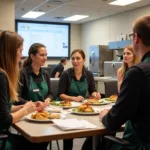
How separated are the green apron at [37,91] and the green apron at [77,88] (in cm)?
36

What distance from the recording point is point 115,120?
1.58 m

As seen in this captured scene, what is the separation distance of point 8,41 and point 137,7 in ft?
20.4

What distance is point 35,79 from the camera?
293 cm

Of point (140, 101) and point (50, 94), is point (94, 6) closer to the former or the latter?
point (50, 94)

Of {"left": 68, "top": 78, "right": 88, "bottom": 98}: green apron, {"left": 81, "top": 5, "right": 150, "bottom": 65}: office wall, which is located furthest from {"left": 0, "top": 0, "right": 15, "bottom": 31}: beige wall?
{"left": 68, "top": 78, "right": 88, "bottom": 98}: green apron

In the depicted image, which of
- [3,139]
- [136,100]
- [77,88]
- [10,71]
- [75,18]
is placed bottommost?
[3,139]

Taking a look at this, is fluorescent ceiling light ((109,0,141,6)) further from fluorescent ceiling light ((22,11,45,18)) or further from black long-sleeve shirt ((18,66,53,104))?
black long-sleeve shirt ((18,66,53,104))

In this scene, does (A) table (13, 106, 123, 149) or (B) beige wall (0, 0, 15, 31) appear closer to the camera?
(A) table (13, 106, 123, 149)

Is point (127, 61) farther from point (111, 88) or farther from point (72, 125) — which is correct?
point (72, 125)

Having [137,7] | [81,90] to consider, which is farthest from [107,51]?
[81,90]

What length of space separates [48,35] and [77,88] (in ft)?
23.0

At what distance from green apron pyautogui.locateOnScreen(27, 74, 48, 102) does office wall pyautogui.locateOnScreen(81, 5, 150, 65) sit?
503 centimetres

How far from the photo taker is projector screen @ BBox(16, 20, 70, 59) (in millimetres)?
9727

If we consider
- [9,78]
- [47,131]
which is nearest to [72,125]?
[47,131]
